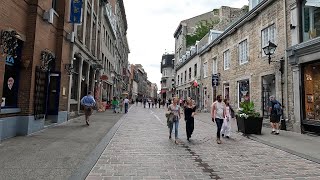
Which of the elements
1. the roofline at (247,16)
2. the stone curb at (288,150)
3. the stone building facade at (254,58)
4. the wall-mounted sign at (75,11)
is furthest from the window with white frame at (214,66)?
the stone curb at (288,150)

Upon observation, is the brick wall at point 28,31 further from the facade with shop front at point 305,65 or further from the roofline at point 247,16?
the roofline at point 247,16

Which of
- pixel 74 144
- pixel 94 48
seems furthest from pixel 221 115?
pixel 94 48

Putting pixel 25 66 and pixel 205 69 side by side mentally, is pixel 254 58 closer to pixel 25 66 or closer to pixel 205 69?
pixel 205 69

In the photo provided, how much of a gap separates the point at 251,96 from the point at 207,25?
88.2 ft

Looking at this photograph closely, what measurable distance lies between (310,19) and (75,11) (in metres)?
11.2

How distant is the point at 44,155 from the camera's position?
668 cm

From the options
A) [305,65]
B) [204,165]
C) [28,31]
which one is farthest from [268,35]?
[28,31]

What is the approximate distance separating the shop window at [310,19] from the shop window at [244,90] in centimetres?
603

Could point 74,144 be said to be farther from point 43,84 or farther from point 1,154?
point 43,84

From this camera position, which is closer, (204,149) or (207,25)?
(204,149)

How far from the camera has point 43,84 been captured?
1122 centimetres

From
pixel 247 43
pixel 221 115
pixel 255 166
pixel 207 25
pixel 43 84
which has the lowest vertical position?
pixel 255 166

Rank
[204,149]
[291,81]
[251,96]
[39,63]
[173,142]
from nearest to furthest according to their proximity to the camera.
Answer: [204,149], [173,142], [39,63], [291,81], [251,96]

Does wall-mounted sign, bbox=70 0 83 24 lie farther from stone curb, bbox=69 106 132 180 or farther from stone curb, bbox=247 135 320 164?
stone curb, bbox=247 135 320 164
